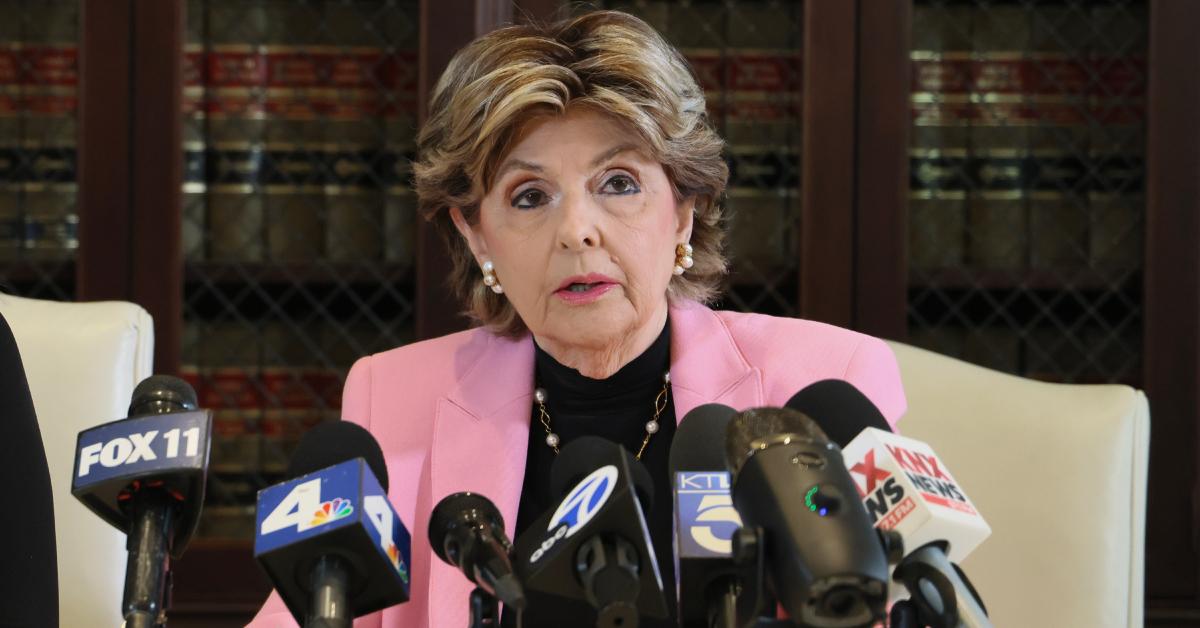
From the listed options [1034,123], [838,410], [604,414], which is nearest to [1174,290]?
[1034,123]

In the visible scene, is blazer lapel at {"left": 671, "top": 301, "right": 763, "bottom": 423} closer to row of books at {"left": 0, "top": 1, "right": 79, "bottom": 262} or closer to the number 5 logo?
the number 5 logo

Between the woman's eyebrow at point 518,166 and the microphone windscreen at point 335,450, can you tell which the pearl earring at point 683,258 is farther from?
the microphone windscreen at point 335,450

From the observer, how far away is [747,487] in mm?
827

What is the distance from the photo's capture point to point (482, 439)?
5.70ft

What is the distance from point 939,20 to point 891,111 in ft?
0.75

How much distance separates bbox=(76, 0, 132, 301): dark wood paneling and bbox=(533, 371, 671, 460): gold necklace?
1084 millimetres

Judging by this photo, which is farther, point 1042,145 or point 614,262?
point 1042,145

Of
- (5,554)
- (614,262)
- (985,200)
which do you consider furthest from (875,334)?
(5,554)

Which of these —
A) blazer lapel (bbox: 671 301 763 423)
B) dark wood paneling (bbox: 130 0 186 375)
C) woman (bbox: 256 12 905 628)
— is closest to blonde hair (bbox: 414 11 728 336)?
woman (bbox: 256 12 905 628)

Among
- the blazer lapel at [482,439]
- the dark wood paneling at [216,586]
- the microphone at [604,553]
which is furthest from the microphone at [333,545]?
the dark wood paneling at [216,586]

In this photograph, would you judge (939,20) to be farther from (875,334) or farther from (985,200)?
(875,334)

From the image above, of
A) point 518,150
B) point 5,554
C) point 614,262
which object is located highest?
point 518,150

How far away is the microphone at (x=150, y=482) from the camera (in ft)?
3.18

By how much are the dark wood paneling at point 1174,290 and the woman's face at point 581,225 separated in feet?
4.06
